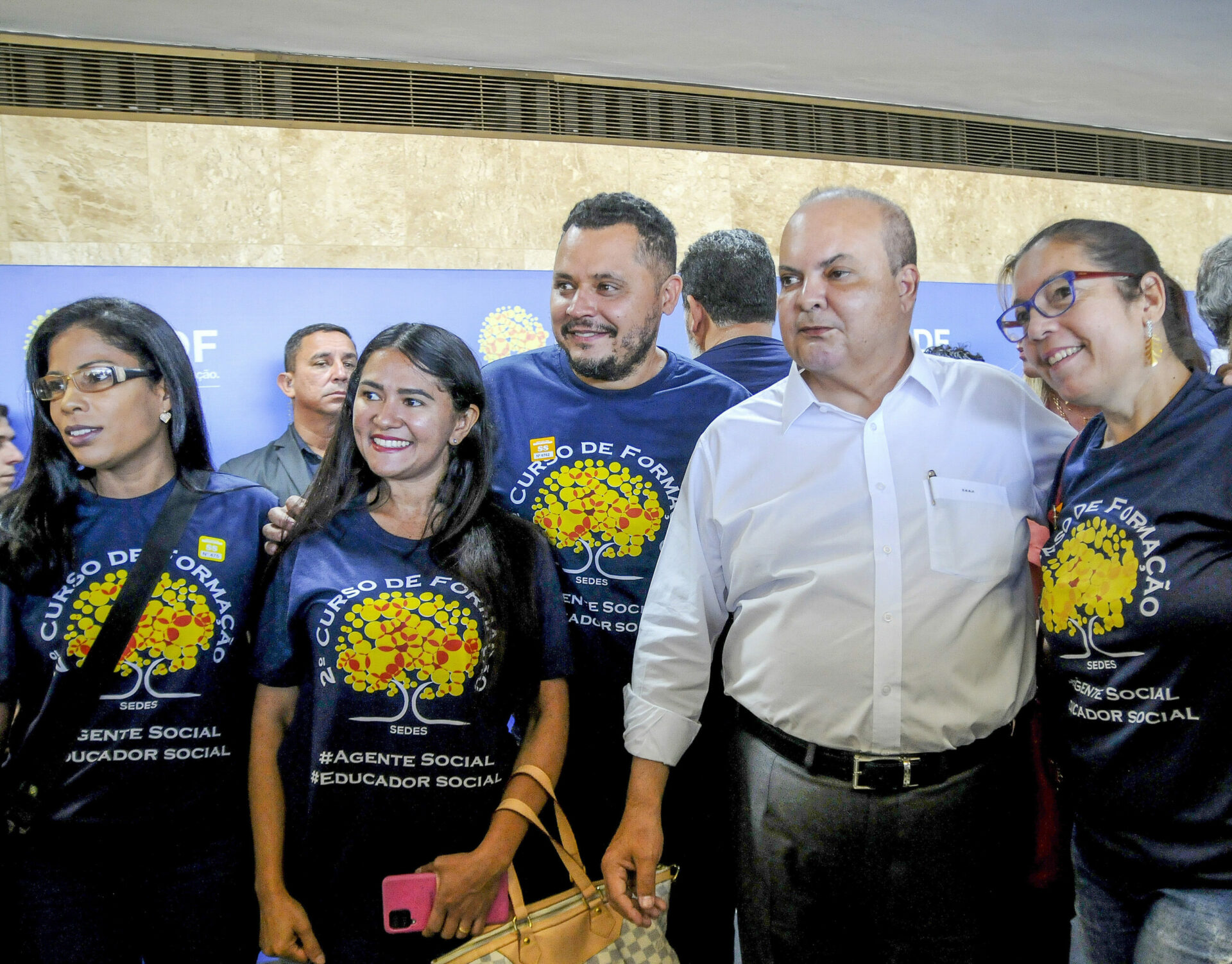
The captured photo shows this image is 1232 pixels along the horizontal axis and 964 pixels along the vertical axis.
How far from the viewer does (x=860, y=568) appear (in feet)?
5.57

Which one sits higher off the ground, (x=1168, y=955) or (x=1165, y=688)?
(x=1165, y=688)

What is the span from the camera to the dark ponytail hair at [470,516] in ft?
6.05

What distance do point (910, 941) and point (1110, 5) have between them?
3.11 metres

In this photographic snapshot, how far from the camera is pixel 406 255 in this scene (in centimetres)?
354

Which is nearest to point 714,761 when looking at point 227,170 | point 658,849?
point 658,849

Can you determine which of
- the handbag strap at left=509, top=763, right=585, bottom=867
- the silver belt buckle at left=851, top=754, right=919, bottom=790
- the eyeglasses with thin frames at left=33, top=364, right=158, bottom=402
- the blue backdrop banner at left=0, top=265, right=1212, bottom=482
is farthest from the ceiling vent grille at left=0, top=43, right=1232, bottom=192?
the silver belt buckle at left=851, top=754, right=919, bottom=790

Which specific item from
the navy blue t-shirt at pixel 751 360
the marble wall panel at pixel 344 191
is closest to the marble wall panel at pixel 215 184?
the marble wall panel at pixel 344 191

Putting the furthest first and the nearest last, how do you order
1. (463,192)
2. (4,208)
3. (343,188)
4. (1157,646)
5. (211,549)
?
(463,192) → (343,188) → (4,208) → (211,549) → (1157,646)

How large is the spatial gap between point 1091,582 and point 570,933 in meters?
1.08

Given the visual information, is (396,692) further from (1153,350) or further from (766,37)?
(766,37)

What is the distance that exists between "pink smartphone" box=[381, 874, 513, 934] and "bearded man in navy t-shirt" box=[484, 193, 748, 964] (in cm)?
47

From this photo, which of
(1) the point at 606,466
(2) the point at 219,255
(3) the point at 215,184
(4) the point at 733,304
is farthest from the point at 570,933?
(3) the point at 215,184

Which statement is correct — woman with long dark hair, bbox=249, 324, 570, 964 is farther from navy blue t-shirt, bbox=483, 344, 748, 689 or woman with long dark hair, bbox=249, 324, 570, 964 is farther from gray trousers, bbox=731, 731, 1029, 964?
gray trousers, bbox=731, 731, 1029, 964

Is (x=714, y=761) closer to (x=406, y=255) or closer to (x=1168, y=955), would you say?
(x=1168, y=955)
